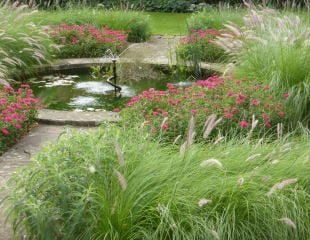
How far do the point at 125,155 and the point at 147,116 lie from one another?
199 cm

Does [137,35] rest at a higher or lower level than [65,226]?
lower

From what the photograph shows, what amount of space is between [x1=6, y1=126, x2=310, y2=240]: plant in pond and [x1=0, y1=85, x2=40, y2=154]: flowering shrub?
2183 millimetres

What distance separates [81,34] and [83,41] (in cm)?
18

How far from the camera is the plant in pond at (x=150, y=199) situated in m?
3.64

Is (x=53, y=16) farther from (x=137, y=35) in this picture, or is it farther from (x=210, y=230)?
(x=210, y=230)

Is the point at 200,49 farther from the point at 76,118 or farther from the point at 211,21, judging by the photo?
the point at 76,118

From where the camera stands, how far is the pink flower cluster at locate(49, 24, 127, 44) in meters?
11.2

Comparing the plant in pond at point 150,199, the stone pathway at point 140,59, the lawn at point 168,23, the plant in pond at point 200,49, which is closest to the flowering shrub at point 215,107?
the plant in pond at point 150,199

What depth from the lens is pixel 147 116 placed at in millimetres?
6027

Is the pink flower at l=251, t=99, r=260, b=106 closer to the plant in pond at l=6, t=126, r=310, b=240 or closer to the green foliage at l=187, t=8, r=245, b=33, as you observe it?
the plant in pond at l=6, t=126, r=310, b=240

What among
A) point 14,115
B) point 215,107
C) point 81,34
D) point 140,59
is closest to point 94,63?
point 140,59

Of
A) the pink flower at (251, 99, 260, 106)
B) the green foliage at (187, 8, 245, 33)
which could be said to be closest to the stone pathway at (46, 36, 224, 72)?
the green foliage at (187, 8, 245, 33)

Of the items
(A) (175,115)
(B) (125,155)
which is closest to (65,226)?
(B) (125,155)

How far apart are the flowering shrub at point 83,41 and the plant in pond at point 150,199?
7.19 meters
